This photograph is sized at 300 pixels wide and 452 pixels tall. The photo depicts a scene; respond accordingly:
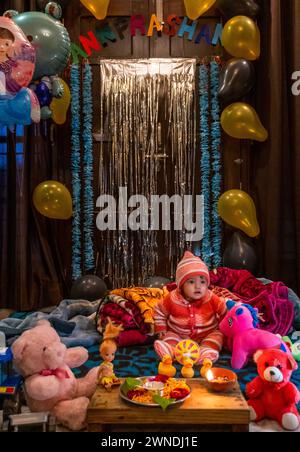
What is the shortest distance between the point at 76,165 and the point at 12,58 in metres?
1.23

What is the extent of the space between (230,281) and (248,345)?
2.91 ft

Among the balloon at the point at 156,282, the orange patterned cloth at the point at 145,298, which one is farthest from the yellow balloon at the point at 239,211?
the orange patterned cloth at the point at 145,298

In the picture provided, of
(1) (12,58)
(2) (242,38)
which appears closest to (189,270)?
(1) (12,58)

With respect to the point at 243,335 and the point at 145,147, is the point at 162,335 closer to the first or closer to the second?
the point at 243,335

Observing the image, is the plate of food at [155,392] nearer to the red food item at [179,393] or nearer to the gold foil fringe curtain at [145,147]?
the red food item at [179,393]

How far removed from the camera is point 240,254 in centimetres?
329

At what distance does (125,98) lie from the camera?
3580 mm

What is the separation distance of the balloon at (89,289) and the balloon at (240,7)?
6.46ft

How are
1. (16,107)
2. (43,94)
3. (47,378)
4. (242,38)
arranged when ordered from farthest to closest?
(242,38) → (43,94) → (16,107) → (47,378)

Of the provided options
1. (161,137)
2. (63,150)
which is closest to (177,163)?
(161,137)

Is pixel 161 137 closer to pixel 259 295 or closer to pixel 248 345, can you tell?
pixel 259 295

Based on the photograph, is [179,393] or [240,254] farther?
[240,254]

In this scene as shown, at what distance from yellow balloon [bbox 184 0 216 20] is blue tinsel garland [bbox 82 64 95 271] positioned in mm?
772

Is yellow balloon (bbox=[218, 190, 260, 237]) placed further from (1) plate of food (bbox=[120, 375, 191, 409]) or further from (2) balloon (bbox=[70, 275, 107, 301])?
(1) plate of food (bbox=[120, 375, 191, 409])
